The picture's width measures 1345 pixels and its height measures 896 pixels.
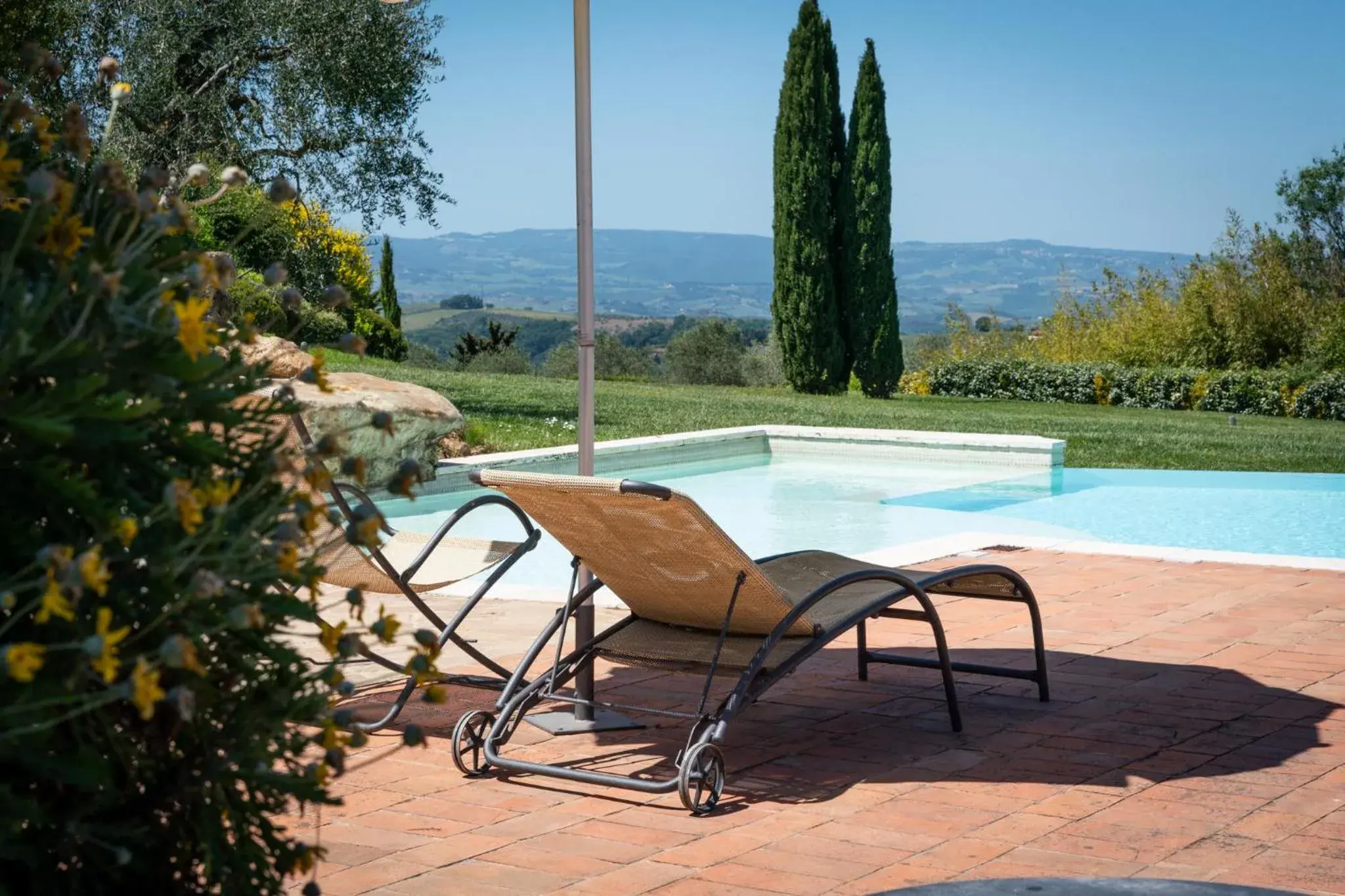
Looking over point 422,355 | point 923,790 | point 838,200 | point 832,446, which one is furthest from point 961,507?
point 422,355

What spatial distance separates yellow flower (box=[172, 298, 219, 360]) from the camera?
1291 mm

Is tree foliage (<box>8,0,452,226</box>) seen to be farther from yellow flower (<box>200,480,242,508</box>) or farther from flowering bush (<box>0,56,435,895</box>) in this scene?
yellow flower (<box>200,480,242,508</box>)

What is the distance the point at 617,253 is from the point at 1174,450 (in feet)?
382

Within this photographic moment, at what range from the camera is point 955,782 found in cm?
353

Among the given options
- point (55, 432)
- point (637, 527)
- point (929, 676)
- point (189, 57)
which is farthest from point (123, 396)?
point (189, 57)

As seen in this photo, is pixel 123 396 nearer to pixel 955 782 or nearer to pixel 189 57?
pixel 955 782

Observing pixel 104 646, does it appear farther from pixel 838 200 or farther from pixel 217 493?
pixel 838 200

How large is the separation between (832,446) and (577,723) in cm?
997

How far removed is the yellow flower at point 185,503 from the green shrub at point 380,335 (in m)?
18.2

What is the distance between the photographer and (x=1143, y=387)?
20.8 meters

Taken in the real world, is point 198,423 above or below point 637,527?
above

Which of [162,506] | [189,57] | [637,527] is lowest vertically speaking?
[637,527]

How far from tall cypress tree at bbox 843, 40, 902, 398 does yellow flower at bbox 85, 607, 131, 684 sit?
20557mm

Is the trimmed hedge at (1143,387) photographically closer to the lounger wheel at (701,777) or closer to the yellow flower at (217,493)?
the lounger wheel at (701,777)
